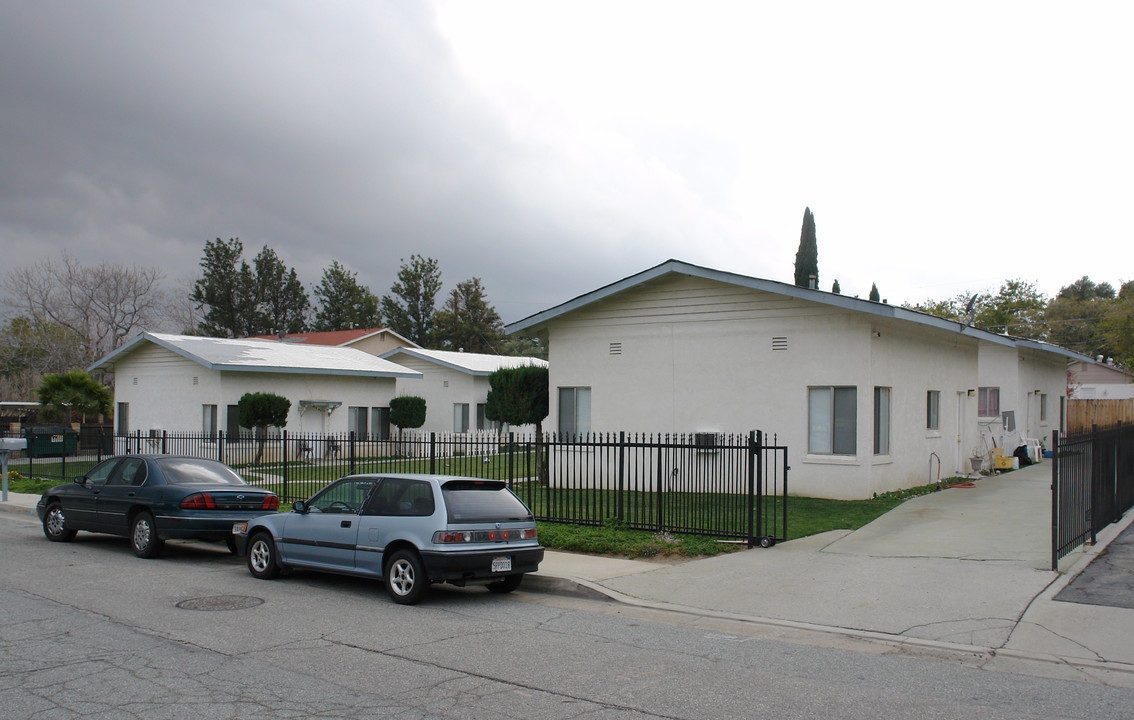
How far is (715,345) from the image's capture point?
63.3ft

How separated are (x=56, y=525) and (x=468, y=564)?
8879 mm

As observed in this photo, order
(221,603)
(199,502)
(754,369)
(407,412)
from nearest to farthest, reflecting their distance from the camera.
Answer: (221,603) < (199,502) < (754,369) < (407,412)

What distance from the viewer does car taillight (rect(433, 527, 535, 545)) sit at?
9406mm

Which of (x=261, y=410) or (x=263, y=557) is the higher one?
(x=261, y=410)

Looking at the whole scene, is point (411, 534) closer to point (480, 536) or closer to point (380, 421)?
point (480, 536)

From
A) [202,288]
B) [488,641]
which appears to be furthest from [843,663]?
[202,288]

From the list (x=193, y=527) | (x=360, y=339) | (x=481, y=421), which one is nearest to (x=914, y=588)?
(x=193, y=527)

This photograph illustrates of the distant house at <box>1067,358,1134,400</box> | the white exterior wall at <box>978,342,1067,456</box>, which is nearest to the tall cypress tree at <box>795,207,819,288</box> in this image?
the distant house at <box>1067,358,1134,400</box>

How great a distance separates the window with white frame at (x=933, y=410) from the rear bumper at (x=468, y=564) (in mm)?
14119

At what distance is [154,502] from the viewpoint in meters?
12.7

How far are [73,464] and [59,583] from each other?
20.2 metres

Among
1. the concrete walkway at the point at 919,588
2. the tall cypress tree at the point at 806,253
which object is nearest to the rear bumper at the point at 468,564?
the concrete walkway at the point at 919,588

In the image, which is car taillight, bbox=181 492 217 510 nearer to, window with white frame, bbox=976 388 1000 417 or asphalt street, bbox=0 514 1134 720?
asphalt street, bbox=0 514 1134 720

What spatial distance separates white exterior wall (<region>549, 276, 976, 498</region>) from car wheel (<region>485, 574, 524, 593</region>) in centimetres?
921
